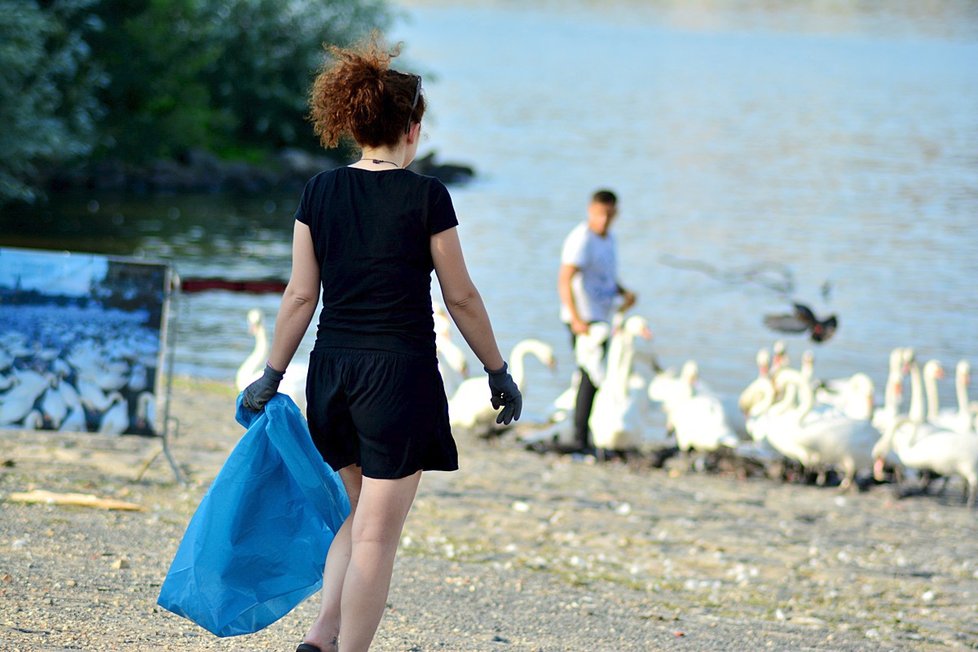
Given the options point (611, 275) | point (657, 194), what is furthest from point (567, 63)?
point (611, 275)

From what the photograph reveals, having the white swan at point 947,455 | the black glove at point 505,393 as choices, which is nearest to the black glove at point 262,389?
the black glove at point 505,393

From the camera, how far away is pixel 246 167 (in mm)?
35906

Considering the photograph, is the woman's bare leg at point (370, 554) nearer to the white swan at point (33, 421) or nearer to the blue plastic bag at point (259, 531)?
the blue plastic bag at point (259, 531)

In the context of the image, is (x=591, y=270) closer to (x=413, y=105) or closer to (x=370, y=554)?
(x=413, y=105)

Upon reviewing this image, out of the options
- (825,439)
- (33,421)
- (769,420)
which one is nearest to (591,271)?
(769,420)

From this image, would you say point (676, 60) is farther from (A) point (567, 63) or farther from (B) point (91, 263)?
(B) point (91, 263)

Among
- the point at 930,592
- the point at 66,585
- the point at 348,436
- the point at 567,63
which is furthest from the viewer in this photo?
the point at 567,63

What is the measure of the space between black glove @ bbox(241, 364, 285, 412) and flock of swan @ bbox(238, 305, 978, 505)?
581 centimetres

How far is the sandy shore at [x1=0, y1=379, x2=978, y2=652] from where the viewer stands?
5.64 m

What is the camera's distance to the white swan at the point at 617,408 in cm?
1098

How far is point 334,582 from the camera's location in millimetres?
4473

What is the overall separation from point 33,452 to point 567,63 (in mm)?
74486

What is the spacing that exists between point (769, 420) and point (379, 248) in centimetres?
754

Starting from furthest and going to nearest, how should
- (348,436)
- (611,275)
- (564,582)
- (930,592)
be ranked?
(611,275), (930,592), (564,582), (348,436)
